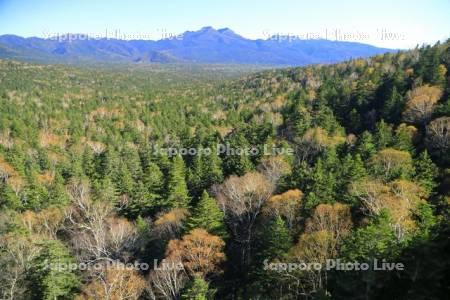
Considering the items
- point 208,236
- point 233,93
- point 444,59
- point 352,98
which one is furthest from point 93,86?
point 208,236

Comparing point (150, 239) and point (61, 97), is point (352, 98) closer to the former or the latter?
point (150, 239)

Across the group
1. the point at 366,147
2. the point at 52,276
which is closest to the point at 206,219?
the point at 52,276

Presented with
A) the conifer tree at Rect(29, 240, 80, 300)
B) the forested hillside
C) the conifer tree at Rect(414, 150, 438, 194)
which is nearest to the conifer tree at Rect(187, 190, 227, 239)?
the forested hillside

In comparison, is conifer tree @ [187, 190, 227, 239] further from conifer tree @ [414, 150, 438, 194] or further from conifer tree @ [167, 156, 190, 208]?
conifer tree @ [414, 150, 438, 194]

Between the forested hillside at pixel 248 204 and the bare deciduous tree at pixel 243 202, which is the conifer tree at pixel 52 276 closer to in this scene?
the forested hillside at pixel 248 204

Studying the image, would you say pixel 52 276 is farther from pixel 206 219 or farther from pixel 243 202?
pixel 243 202

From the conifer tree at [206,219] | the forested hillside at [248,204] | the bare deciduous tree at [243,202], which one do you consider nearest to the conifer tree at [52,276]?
the forested hillside at [248,204]

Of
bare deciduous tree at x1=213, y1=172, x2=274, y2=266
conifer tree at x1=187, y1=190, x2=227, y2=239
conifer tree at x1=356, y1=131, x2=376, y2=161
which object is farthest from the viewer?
conifer tree at x1=356, y1=131, x2=376, y2=161

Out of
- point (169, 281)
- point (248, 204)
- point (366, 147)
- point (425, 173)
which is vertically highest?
point (366, 147)
